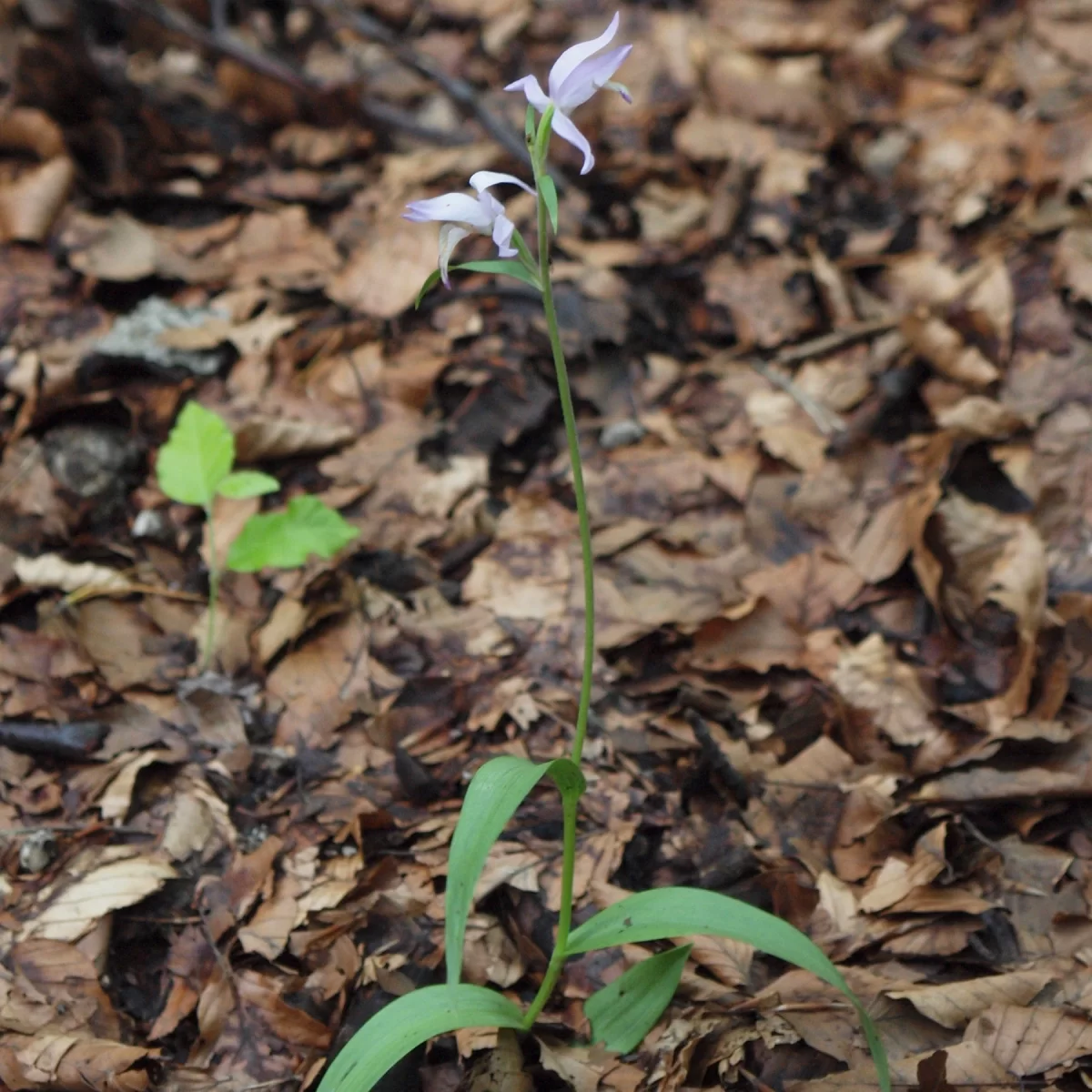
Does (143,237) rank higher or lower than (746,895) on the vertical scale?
higher

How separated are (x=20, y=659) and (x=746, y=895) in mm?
1521

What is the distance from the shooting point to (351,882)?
1818mm

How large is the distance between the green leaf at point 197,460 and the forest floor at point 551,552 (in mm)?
270

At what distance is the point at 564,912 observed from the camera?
1.50 meters

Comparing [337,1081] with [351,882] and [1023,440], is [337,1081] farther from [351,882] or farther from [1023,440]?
[1023,440]

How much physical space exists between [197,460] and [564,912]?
1.28 metres

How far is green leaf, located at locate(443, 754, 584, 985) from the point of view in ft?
4.21

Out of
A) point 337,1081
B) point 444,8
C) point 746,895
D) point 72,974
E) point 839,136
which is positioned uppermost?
point 444,8

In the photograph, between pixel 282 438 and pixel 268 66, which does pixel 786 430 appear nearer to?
pixel 282 438

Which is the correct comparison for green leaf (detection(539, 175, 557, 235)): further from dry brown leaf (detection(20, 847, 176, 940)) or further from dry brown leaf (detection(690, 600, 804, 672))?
dry brown leaf (detection(20, 847, 176, 940))

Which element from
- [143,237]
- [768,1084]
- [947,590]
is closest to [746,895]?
[768,1084]

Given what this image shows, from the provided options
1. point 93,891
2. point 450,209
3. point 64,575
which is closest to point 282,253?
point 64,575

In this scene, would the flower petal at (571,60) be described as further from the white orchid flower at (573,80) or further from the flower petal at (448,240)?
the flower petal at (448,240)

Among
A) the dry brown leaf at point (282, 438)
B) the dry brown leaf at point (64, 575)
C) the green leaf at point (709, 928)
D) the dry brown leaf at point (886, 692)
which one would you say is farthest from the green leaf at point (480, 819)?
the dry brown leaf at point (282, 438)
